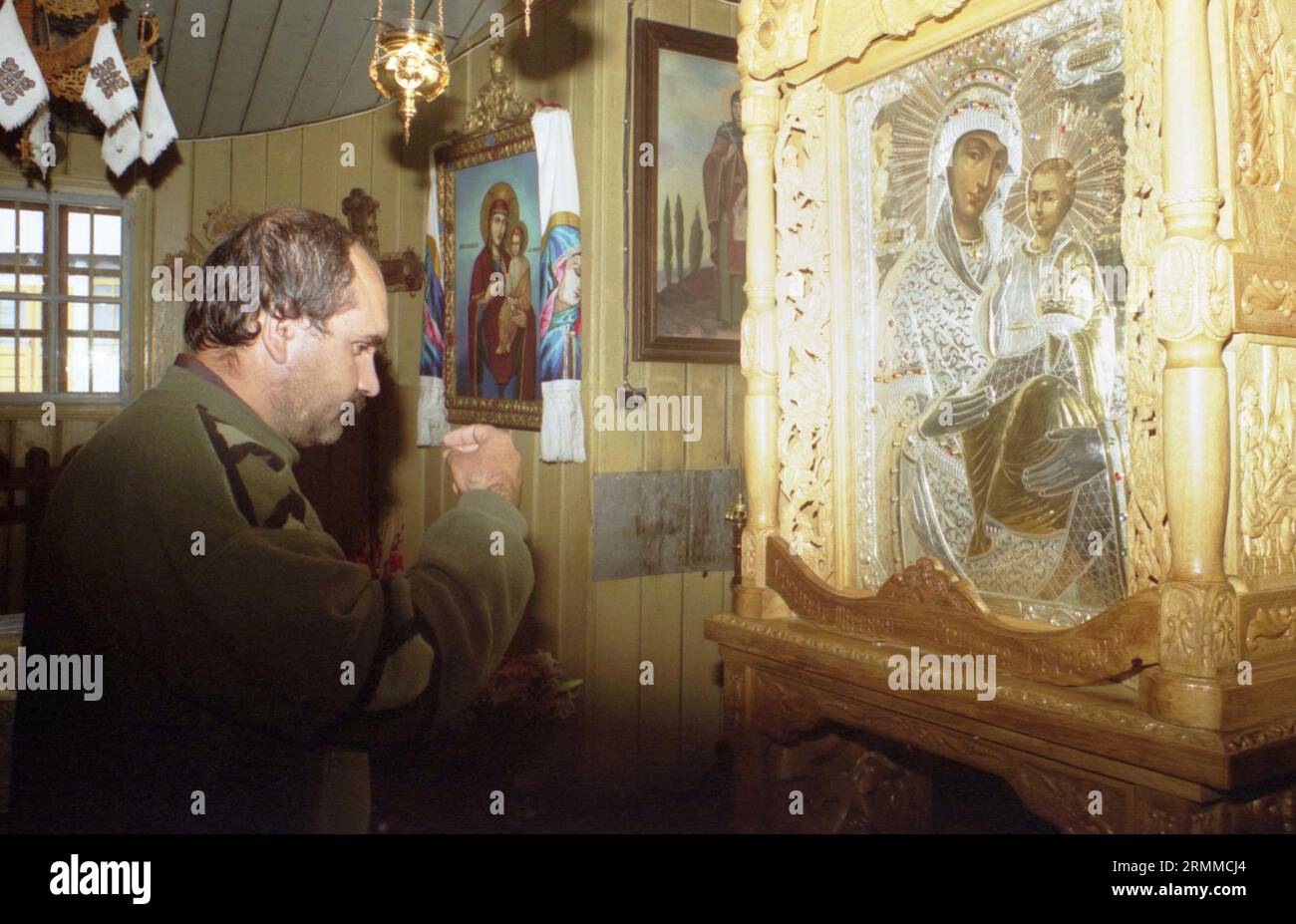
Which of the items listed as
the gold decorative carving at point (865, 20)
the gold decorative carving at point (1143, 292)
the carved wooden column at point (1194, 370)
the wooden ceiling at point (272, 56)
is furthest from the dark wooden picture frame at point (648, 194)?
the carved wooden column at point (1194, 370)

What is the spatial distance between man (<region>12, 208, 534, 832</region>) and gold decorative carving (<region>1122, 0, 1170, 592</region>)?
44.8 inches

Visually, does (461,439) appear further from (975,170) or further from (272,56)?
(272,56)

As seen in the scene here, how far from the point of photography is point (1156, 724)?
1580 millimetres

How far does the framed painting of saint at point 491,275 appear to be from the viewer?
4.05 metres

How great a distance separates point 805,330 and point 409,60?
1263 millimetres

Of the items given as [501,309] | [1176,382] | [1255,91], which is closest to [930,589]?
[1176,382]

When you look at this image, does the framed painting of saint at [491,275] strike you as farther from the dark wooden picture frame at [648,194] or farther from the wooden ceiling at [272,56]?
the wooden ceiling at [272,56]

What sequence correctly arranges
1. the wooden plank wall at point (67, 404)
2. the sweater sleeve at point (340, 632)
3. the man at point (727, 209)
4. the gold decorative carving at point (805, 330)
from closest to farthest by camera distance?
the sweater sleeve at point (340, 632), the gold decorative carving at point (805, 330), the man at point (727, 209), the wooden plank wall at point (67, 404)

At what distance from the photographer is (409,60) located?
2.49m

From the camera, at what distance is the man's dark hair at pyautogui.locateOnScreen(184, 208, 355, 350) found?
1666 mm

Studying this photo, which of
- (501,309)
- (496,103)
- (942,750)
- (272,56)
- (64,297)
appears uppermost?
(272,56)

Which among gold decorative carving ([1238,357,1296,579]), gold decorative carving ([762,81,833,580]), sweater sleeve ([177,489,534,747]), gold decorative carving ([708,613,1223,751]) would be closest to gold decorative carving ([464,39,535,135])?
gold decorative carving ([762,81,833,580])

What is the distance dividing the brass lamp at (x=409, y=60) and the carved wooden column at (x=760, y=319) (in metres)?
0.81

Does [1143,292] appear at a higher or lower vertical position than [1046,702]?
higher
